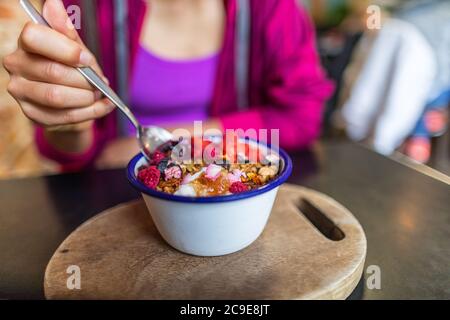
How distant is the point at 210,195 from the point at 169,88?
61cm

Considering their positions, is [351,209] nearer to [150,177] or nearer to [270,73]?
[150,177]

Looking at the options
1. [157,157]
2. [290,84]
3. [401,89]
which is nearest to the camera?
[157,157]

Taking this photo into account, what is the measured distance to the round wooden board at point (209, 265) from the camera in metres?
0.45

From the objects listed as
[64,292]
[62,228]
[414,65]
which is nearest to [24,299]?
[64,292]

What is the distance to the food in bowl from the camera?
0.50m

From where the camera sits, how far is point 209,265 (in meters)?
0.50

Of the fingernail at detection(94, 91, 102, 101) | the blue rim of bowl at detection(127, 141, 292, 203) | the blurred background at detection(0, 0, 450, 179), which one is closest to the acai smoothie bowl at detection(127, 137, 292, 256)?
the blue rim of bowl at detection(127, 141, 292, 203)

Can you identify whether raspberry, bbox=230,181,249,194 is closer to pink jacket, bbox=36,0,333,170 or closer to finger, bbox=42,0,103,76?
finger, bbox=42,0,103,76

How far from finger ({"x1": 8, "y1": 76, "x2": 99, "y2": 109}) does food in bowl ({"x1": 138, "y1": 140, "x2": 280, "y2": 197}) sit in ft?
0.40

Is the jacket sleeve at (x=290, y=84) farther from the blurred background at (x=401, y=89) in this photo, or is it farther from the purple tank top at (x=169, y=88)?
the blurred background at (x=401, y=89)

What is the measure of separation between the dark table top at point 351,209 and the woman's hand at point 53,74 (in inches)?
6.2

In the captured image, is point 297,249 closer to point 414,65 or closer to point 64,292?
point 64,292

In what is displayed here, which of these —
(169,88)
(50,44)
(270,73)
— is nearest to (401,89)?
(270,73)

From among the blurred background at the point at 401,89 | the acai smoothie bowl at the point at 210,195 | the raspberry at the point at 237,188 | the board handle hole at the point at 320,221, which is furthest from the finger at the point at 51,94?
the blurred background at the point at 401,89
